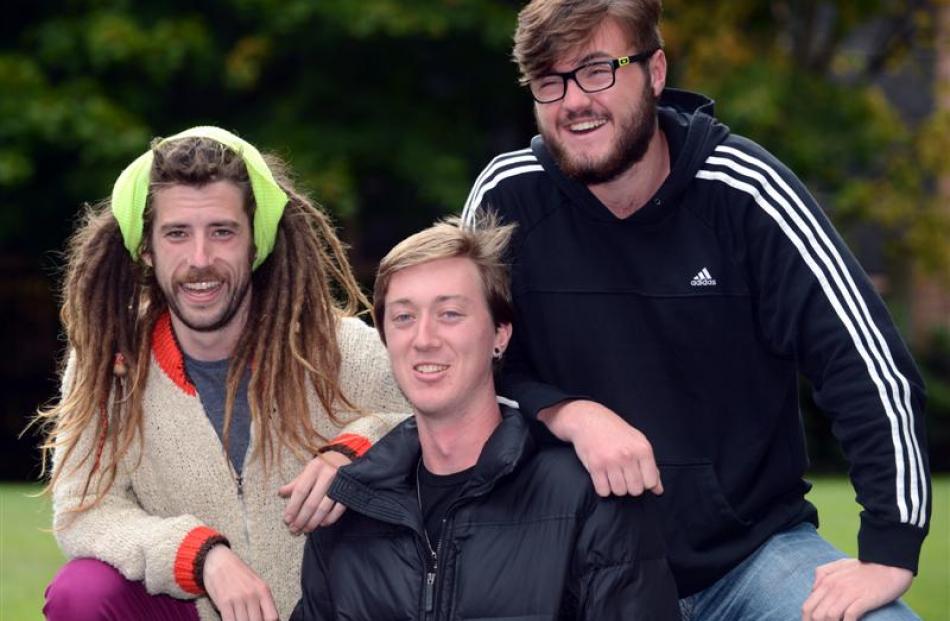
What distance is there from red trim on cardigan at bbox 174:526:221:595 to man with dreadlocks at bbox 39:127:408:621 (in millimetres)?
10

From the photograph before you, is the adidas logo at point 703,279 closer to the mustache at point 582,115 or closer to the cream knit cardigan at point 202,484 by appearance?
the mustache at point 582,115

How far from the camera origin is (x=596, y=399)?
13.1 feet

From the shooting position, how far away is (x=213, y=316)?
415cm

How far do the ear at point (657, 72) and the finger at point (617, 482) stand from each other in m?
1.11

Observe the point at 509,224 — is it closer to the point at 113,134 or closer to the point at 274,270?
the point at 274,270

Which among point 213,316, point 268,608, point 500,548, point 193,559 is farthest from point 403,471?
point 213,316

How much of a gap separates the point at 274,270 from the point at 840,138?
48.0ft

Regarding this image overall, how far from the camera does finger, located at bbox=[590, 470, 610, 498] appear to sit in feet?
11.3

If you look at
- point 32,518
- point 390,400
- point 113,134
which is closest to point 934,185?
point 113,134

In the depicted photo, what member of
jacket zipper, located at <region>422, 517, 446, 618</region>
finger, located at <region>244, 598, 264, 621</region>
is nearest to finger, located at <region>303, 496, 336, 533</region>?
finger, located at <region>244, 598, 264, 621</region>

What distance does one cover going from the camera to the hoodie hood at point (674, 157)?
13.0ft

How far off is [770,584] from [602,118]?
1.26m

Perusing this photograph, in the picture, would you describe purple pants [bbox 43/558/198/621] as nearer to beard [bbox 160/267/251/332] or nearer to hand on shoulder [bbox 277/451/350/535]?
hand on shoulder [bbox 277/451/350/535]

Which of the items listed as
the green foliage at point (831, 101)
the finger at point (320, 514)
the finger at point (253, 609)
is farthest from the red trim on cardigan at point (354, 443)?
the green foliage at point (831, 101)
